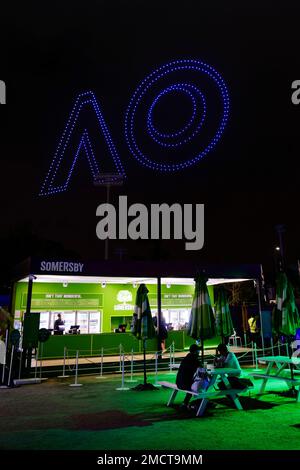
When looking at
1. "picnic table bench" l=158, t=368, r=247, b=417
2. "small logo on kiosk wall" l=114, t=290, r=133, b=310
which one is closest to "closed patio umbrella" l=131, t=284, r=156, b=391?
"picnic table bench" l=158, t=368, r=247, b=417

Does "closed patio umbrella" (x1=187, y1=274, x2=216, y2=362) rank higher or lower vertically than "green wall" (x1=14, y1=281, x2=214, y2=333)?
lower

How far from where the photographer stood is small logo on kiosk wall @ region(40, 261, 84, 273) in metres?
13.9

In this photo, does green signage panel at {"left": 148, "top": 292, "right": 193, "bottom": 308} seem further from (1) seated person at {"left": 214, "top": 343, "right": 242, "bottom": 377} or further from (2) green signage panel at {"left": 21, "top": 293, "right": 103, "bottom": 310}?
(1) seated person at {"left": 214, "top": 343, "right": 242, "bottom": 377}

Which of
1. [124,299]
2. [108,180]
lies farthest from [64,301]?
[108,180]

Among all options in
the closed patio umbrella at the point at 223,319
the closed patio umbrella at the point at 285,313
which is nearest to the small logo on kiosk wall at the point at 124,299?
the closed patio umbrella at the point at 223,319

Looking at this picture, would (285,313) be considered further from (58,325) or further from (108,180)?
→ (108,180)

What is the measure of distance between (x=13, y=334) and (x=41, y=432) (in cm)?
547

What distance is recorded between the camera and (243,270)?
17078 millimetres

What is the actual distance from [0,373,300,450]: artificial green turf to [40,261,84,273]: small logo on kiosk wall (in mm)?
5110

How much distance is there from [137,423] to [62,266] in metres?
8.47

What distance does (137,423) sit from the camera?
6.72 m

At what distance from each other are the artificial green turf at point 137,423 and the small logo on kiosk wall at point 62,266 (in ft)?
16.8
